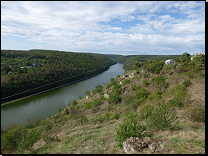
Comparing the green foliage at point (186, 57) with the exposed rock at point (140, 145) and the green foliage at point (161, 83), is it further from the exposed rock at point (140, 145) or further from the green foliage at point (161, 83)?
the exposed rock at point (140, 145)

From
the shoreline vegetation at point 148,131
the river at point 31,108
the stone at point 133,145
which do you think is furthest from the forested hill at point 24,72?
the river at point 31,108

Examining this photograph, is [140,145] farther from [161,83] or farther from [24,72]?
[161,83]

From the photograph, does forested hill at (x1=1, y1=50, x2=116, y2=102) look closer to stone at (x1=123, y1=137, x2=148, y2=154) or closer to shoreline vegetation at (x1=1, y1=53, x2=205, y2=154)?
shoreline vegetation at (x1=1, y1=53, x2=205, y2=154)

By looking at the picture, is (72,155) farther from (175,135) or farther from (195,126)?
(195,126)

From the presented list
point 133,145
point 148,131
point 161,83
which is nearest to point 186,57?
point 161,83

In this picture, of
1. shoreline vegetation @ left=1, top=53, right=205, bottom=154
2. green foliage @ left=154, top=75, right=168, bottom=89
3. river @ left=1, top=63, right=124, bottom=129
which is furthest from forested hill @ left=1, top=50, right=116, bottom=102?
green foliage @ left=154, top=75, right=168, bottom=89

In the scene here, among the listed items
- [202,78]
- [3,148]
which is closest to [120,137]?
[3,148]

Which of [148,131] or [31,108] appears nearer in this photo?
[148,131]

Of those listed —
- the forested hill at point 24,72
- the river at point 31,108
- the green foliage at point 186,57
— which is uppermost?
the green foliage at point 186,57
